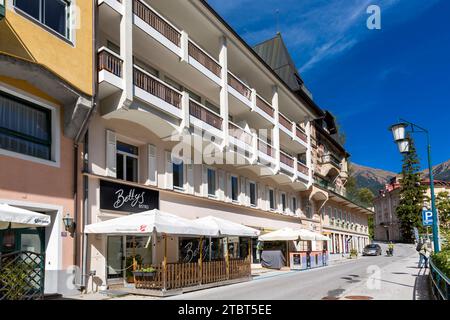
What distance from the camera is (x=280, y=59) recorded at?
131 feet

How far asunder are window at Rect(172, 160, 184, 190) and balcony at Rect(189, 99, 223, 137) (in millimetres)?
2165

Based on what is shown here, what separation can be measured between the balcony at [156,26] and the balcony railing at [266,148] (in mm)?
9598

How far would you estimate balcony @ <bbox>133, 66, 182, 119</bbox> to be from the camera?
16.5 m

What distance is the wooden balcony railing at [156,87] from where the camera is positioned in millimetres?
16531

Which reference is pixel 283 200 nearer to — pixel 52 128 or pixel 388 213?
pixel 52 128

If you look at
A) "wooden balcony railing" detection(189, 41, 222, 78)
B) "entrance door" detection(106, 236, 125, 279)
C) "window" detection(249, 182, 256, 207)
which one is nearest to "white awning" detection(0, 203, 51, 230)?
"entrance door" detection(106, 236, 125, 279)

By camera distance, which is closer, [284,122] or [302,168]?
[284,122]

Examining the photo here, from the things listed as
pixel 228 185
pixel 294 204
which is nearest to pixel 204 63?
pixel 228 185

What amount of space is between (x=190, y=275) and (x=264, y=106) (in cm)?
1482

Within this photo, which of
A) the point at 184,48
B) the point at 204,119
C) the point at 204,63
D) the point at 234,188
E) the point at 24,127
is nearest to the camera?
the point at 24,127

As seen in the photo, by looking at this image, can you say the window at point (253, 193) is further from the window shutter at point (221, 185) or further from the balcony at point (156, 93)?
the balcony at point (156, 93)

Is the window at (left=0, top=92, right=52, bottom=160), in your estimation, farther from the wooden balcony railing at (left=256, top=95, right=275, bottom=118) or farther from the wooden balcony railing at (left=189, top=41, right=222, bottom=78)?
the wooden balcony railing at (left=256, top=95, right=275, bottom=118)

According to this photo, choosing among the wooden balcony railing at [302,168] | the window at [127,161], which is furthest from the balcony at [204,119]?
the wooden balcony railing at [302,168]

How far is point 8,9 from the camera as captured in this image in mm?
11547
